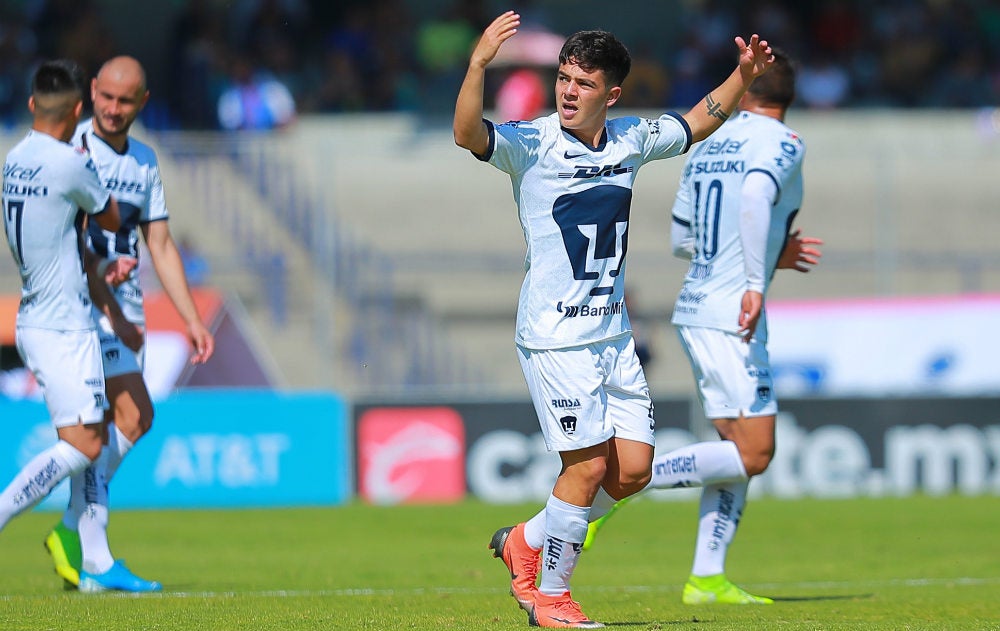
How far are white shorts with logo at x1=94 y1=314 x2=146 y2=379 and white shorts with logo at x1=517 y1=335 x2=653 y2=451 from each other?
2.67m

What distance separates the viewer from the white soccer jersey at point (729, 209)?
315 inches

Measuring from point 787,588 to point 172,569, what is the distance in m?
3.91

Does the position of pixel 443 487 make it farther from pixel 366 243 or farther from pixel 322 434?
pixel 366 243

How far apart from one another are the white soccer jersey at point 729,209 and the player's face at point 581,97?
1686 millimetres

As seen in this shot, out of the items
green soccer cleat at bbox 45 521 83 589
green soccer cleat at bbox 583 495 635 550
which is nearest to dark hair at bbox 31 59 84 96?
green soccer cleat at bbox 45 521 83 589

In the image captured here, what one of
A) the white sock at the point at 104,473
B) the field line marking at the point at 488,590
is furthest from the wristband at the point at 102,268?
the field line marking at the point at 488,590

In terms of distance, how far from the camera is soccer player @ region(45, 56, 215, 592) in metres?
8.10

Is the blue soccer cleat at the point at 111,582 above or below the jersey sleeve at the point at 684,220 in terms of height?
below

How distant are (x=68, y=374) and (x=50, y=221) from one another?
2.56 feet

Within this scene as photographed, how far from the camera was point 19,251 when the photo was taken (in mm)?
7844

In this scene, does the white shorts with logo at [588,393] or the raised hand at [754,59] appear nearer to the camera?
the white shorts with logo at [588,393]

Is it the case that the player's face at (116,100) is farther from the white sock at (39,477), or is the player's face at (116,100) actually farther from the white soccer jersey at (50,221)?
the white sock at (39,477)

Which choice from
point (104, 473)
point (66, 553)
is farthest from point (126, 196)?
point (66, 553)

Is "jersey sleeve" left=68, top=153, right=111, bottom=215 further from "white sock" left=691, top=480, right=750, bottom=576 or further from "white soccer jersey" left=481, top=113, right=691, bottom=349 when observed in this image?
"white sock" left=691, top=480, right=750, bottom=576
